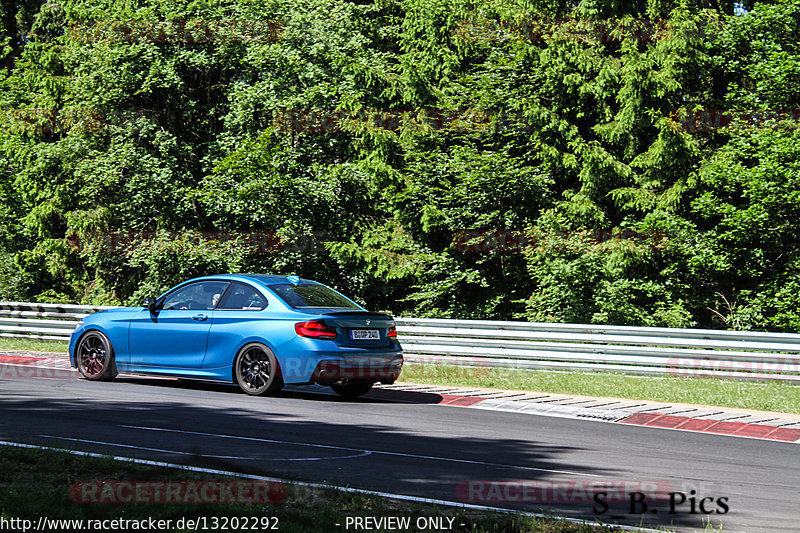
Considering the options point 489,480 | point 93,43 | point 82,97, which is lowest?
point 489,480

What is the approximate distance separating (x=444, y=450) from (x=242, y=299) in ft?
15.6

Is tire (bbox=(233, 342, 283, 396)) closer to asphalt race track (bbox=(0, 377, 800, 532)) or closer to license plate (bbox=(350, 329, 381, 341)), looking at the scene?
asphalt race track (bbox=(0, 377, 800, 532))

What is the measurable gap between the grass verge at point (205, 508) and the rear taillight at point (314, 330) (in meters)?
4.88

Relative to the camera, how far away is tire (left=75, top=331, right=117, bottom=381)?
12.9 m

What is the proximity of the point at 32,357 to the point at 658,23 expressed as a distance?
18143mm

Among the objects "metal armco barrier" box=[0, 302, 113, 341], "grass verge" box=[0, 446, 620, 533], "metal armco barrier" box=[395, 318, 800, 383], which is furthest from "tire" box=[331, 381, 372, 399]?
"metal armco barrier" box=[0, 302, 113, 341]

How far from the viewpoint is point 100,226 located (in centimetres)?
2717

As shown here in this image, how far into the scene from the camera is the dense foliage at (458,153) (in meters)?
22.4

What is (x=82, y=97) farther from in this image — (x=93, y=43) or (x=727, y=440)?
(x=727, y=440)

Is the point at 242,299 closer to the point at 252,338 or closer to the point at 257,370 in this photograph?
the point at 252,338

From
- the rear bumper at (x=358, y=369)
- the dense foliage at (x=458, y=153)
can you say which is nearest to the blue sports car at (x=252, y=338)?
the rear bumper at (x=358, y=369)

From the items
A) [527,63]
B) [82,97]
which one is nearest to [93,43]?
[82,97]

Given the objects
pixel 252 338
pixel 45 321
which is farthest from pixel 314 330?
pixel 45 321

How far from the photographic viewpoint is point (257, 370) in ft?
38.3
